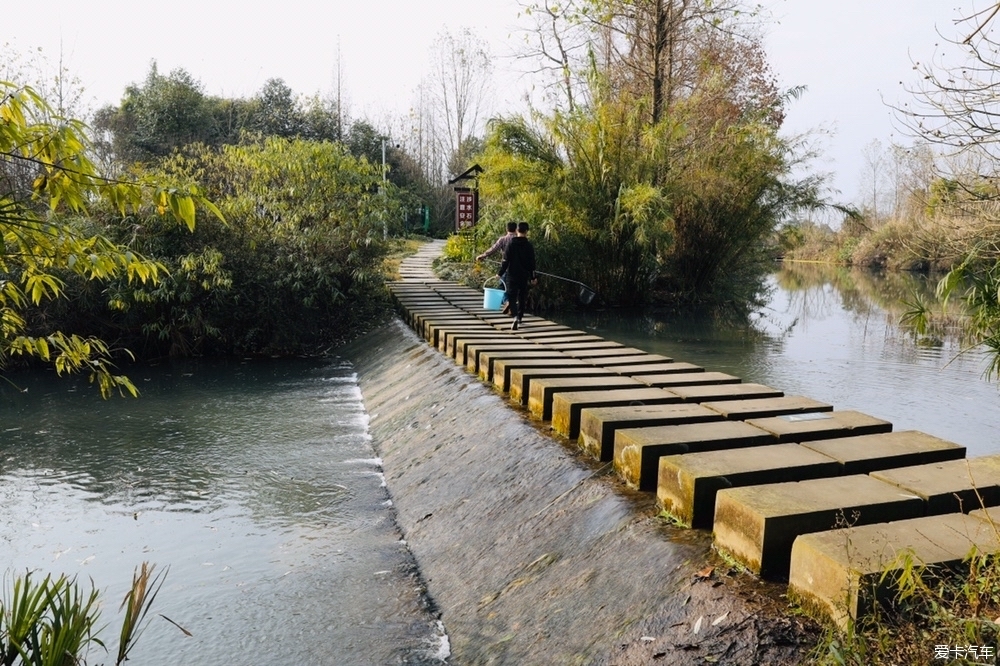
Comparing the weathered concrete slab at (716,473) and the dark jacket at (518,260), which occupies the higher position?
the dark jacket at (518,260)

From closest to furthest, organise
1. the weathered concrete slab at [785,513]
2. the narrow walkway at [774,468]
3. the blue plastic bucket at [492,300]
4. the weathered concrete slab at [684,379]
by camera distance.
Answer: the narrow walkway at [774,468], the weathered concrete slab at [785,513], the weathered concrete slab at [684,379], the blue plastic bucket at [492,300]

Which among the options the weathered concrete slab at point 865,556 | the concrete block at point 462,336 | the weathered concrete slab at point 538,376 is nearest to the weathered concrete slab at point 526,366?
the weathered concrete slab at point 538,376

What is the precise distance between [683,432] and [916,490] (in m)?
1.34

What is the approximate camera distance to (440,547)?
514 centimetres

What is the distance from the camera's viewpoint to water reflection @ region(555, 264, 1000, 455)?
913 centimetres

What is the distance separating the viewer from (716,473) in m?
3.78

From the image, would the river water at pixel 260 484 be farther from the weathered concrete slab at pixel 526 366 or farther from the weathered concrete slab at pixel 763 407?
the weathered concrete slab at pixel 526 366

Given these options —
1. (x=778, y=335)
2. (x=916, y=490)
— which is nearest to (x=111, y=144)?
(x=778, y=335)

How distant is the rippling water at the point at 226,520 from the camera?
14.5 ft

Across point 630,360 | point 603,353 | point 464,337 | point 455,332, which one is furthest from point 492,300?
point 630,360

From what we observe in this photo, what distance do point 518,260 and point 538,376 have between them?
4205 mm

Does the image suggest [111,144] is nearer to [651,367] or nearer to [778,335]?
[778,335]

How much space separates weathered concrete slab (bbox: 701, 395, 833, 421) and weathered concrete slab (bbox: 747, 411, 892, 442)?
130mm

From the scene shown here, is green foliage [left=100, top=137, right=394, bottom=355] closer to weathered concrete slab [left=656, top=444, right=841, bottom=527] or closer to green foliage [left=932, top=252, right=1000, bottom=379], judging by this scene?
weathered concrete slab [left=656, top=444, right=841, bottom=527]
